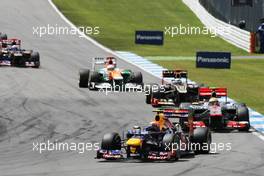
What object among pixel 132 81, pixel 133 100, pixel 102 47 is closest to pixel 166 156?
pixel 133 100

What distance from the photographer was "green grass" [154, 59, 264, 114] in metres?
35.0

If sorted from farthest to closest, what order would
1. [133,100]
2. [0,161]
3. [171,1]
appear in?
[171,1]
[133,100]
[0,161]

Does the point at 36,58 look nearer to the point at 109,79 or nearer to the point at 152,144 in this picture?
the point at 109,79

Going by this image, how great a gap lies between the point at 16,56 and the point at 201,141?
20.0m

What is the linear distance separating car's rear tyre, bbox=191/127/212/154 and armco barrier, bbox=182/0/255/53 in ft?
100

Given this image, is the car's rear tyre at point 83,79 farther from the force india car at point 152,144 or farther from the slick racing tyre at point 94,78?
the force india car at point 152,144

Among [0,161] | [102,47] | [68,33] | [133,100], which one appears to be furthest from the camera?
[68,33]

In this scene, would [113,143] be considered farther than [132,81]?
No

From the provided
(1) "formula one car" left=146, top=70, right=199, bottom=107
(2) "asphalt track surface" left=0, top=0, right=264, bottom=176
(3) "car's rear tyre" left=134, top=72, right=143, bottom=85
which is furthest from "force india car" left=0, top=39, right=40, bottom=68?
(1) "formula one car" left=146, top=70, right=199, bottom=107

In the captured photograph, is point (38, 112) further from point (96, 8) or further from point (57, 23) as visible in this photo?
point (96, 8)

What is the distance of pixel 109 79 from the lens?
116 ft

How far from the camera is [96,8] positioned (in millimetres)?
66750

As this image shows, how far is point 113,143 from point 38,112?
27.0 ft

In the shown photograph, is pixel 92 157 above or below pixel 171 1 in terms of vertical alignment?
below
